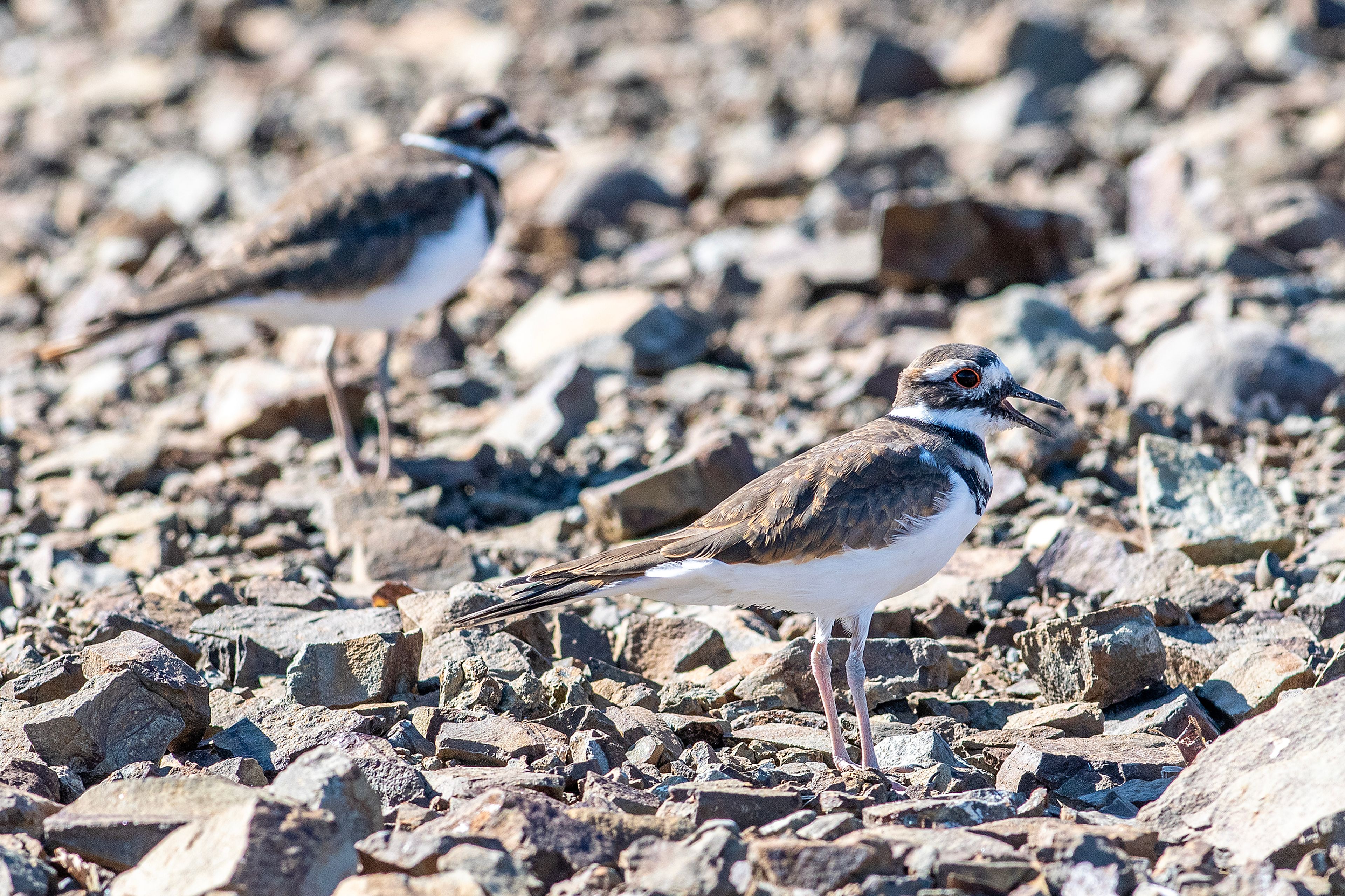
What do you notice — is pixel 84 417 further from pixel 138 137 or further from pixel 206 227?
pixel 138 137

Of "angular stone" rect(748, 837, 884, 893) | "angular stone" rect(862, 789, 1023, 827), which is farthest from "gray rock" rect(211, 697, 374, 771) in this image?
"angular stone" rect(862, 789, 1023, 827)

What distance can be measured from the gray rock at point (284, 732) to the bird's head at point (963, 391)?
103 inches

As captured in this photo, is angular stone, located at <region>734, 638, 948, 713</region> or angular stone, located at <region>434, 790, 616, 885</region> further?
angular stone, located at <region>734, 638, 948, 713</region>

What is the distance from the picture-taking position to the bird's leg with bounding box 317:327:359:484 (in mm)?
8844

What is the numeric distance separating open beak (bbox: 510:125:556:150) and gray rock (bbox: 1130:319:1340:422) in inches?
178

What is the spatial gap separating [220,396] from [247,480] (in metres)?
1.38

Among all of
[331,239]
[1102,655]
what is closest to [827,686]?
[1102,655]

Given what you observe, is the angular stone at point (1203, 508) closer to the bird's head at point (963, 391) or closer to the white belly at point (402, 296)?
the bird's head at point (963, 391)

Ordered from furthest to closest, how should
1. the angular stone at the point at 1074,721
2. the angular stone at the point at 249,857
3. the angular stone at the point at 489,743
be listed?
the angular stone at the point at 1074,721, the angular stone at the point at 489,743, the angular stone at the point at 249,857

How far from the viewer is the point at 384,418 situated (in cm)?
881

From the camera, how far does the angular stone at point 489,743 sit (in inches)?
194

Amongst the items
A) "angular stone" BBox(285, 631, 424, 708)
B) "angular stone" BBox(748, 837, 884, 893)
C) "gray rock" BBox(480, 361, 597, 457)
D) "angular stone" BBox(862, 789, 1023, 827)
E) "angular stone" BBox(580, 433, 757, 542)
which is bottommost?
"gray rock" BBox(480, 361, 597, 457)

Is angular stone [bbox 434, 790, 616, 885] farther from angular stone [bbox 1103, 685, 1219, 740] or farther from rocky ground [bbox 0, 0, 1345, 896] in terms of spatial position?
angular stone [bbox 1103, 685, 1219, 740]

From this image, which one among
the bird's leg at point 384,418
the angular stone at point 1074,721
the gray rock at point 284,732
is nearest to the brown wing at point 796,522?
the gray rock at point 284,732
